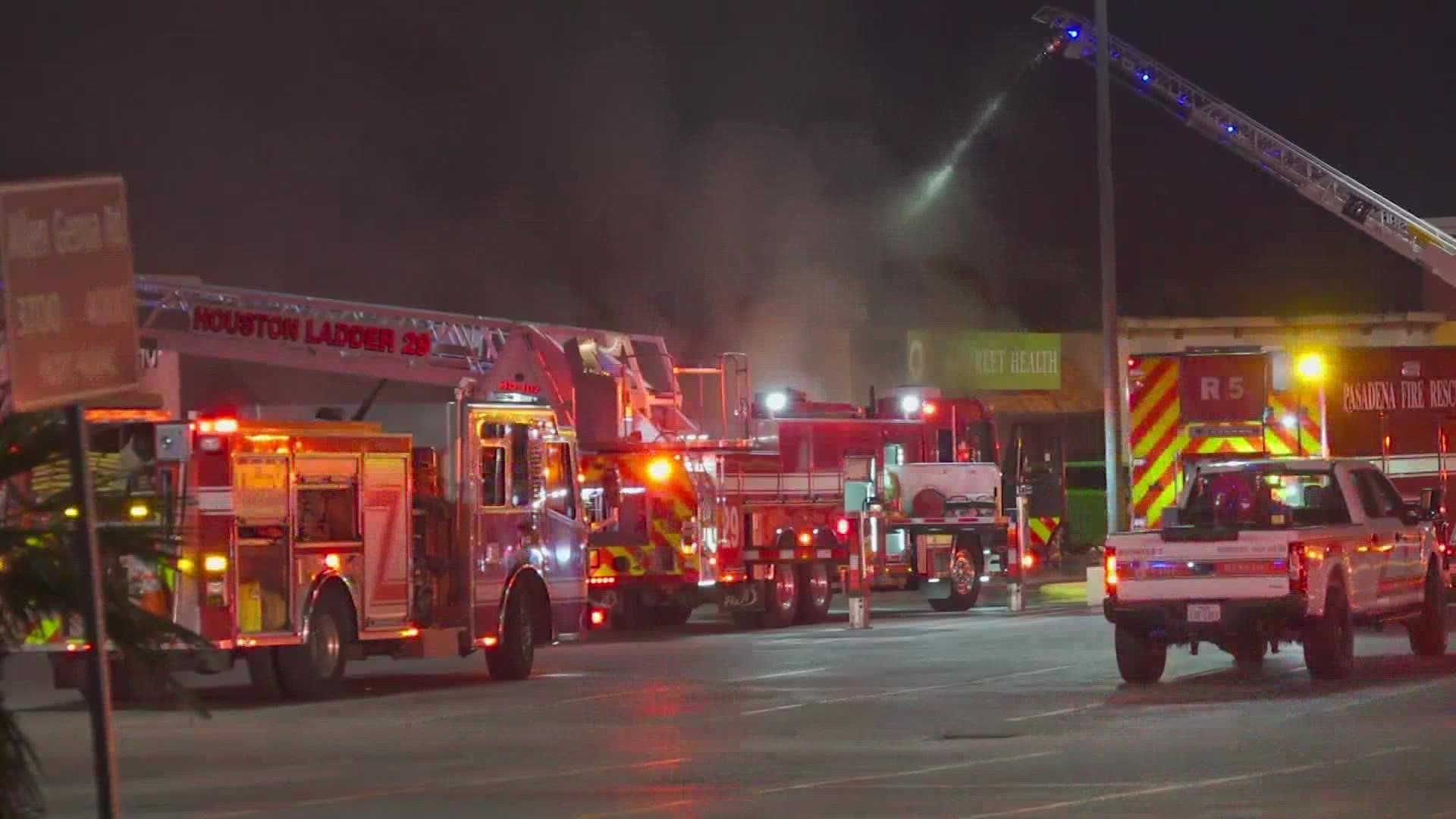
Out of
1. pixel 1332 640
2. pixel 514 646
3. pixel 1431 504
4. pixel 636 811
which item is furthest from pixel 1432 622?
pixel 636 811

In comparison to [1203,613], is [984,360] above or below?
above

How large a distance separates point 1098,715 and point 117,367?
9714 millimetres

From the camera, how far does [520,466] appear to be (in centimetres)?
2006

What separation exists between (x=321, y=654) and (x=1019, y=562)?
512 inches

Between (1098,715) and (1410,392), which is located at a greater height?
(1410,392)

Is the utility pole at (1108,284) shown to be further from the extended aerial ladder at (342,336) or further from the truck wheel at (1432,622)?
the truck wheel at (1432,622)

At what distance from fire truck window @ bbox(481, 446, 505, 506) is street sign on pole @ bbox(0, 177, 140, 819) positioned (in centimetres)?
1253

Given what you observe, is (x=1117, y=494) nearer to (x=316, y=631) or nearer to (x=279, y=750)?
(x=316, y=631)

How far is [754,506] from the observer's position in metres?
26.6

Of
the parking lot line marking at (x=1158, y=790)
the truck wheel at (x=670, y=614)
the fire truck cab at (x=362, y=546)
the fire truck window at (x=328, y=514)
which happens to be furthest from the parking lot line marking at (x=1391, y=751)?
the truck wheel at (x=670, y=614)

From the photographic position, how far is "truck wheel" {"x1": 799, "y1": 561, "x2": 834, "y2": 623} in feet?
89.5

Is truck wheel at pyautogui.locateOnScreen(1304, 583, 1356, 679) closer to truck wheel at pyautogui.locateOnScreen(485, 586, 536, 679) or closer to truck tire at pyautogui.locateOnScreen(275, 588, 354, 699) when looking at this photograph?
truck wheel at pyautogui.locateOnScreen(485, 586, 536, 679)

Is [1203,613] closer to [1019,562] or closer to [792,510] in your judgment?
[792,510]

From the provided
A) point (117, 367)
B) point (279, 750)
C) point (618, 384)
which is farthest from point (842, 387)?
point (117, 367)
